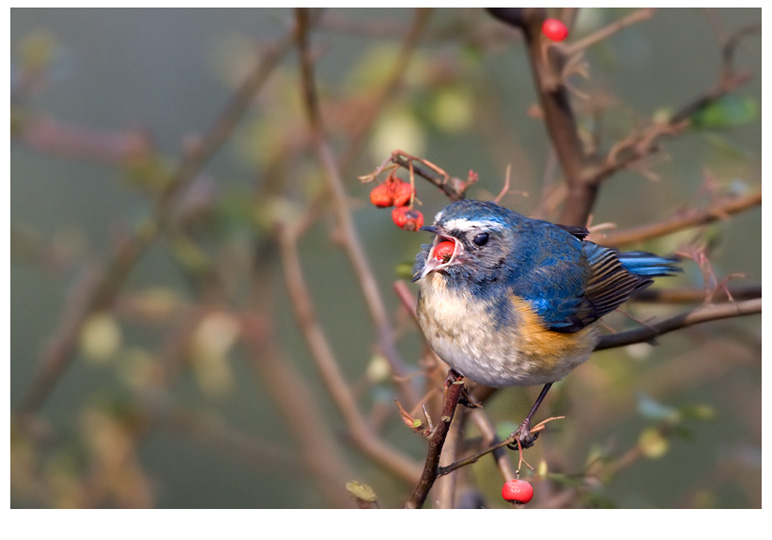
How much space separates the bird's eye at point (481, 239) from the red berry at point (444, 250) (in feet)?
0.16

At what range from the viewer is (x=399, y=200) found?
68.2 inches

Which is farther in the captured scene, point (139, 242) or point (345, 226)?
point (139, 242)

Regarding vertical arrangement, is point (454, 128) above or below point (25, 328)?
above

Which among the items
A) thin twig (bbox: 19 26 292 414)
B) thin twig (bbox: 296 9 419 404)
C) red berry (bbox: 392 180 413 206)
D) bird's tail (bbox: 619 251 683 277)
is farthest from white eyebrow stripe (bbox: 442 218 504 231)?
thin twig (bbox: 19 26 292 414)

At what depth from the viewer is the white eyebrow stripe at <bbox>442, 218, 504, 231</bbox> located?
5.57 ft

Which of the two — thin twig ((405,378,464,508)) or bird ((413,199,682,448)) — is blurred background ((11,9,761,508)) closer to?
bird ((413,199,682,448))

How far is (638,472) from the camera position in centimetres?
515

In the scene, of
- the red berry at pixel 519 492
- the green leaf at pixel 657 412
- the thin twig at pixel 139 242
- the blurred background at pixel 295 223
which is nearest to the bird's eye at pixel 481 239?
the blurred background at pixel 295 223

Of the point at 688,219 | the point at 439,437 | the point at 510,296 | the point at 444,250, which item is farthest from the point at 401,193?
the point at 688,219

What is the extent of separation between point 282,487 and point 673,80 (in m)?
3.57

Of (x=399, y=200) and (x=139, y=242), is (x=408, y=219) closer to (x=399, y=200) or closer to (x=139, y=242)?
(x=399, y=200)

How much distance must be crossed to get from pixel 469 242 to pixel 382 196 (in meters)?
0.21
